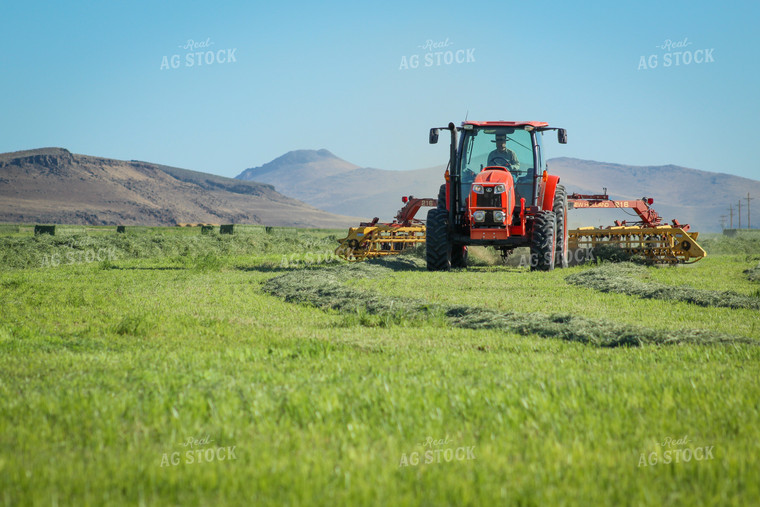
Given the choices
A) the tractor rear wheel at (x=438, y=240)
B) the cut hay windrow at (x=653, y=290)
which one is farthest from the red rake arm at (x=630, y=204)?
the tractor rear wheel at (x=438, y=240)

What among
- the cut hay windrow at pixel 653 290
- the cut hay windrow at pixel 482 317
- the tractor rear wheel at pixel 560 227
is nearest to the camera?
the cut hay windrow at pixel 482 317

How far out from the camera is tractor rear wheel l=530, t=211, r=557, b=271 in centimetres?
1620

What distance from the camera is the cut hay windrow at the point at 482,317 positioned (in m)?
6.78

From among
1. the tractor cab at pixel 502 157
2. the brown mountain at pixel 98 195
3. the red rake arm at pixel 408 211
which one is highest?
the brown mountain at pixel 98 195

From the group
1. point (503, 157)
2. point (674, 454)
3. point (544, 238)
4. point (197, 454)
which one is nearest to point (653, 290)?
point (544, 238)

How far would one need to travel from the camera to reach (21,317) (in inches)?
348

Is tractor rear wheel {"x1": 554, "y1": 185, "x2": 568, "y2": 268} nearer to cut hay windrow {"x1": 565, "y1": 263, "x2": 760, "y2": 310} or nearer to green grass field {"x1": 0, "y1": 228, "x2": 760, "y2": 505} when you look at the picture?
cut hay windrow {"x1": 565, "y1": 263, "x2": 760, "y2": 310}

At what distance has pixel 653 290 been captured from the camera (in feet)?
37.1

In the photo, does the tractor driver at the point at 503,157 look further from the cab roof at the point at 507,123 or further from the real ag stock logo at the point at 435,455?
the real ag stock logo at the point at 435,455

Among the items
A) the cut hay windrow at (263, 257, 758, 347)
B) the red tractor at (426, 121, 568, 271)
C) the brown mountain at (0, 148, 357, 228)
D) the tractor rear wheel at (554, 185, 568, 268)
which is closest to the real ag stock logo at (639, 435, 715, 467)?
the cut hay windrow at (263, 257, 758, 347)

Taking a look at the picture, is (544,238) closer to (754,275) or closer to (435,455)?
(754,275)

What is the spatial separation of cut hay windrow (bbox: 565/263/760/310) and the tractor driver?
3.36 m

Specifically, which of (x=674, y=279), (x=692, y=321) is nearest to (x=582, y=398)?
(x=692, y=321)

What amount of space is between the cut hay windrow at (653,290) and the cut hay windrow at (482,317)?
3131mm
